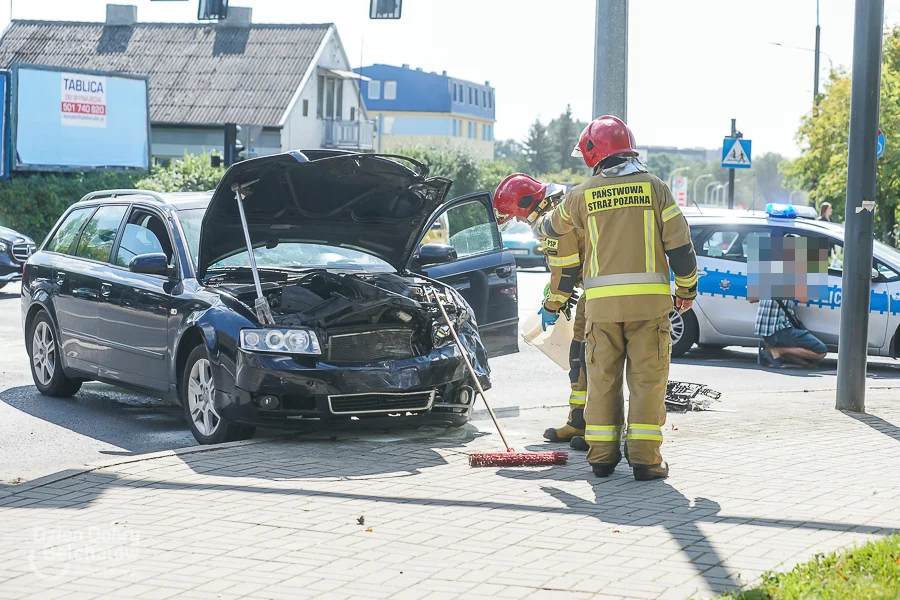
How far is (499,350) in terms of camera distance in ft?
34.6

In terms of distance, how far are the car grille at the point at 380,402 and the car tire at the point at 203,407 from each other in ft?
2.09

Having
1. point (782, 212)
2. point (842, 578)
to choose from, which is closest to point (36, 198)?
point (782, 212)

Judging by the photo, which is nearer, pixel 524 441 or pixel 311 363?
pixel 311 363

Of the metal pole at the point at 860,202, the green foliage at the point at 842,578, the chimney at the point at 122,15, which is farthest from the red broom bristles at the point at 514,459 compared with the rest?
the chimney at the point at 122,15

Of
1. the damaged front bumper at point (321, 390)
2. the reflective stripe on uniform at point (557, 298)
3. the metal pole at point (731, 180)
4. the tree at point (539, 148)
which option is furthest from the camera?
the tree at point (539, 148)

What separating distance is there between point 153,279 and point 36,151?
23735 mm

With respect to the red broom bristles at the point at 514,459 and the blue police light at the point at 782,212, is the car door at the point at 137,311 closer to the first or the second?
the red broom bristles at the point at 514,459

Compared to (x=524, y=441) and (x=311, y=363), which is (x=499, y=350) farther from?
(x=311, y=363)

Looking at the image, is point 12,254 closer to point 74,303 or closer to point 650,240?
point 74,303

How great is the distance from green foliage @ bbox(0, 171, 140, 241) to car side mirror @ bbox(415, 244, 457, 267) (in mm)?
21421

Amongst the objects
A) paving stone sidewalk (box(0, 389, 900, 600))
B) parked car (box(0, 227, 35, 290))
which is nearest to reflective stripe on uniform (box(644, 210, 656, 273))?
paving stone sidewalk (box(0, 389, 900, 600))

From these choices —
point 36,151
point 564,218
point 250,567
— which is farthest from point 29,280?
point 36,151

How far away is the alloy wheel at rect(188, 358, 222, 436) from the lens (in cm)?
784

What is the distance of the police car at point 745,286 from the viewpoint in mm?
12648
